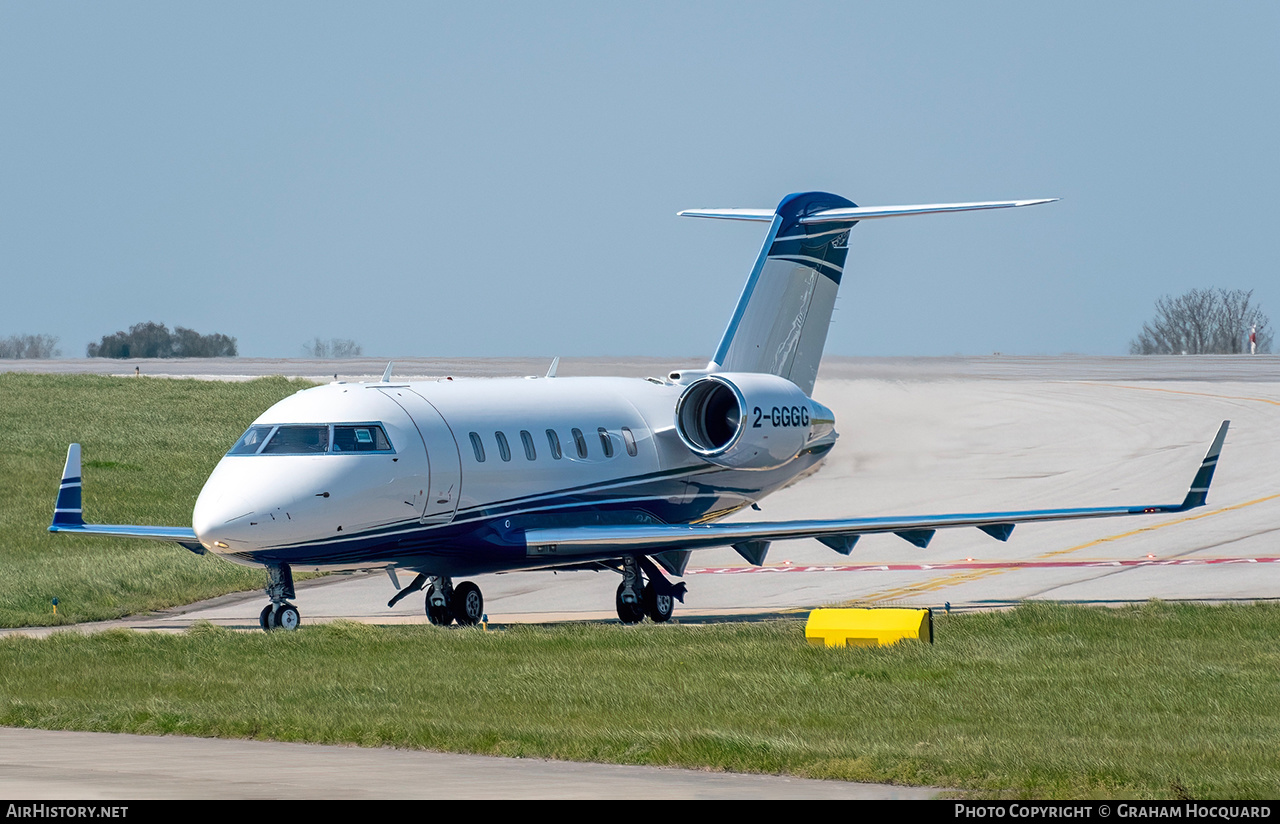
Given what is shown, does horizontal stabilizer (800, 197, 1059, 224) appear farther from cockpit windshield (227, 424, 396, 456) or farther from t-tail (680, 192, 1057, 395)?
cockpit windshield (227, 424, 396, 456)

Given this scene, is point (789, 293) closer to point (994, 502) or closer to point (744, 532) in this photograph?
point (744, 532)

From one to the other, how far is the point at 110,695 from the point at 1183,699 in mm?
10173

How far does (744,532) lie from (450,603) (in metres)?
4.41

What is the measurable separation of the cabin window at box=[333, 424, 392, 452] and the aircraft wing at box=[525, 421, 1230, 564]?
274 cm

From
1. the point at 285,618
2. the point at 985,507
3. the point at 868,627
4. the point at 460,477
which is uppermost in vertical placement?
the point at 460,477

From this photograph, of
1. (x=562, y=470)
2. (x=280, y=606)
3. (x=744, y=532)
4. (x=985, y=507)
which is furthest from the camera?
(x=985, y=507)

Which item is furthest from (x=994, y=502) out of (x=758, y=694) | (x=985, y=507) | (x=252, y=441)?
(x=758, y=694)

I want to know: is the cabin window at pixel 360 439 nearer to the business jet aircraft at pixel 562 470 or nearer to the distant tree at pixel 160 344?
the business jet aircraft at pixel 562 470

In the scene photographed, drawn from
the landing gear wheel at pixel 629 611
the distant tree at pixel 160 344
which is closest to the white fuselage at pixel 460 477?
the landing gear wheel at pixel 629 611

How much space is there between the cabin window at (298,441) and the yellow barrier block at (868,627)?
6.81m

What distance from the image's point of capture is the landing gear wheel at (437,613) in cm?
2455

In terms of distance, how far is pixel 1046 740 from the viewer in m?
13.5

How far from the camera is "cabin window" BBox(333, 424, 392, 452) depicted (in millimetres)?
22094

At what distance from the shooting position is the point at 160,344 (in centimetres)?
14762
